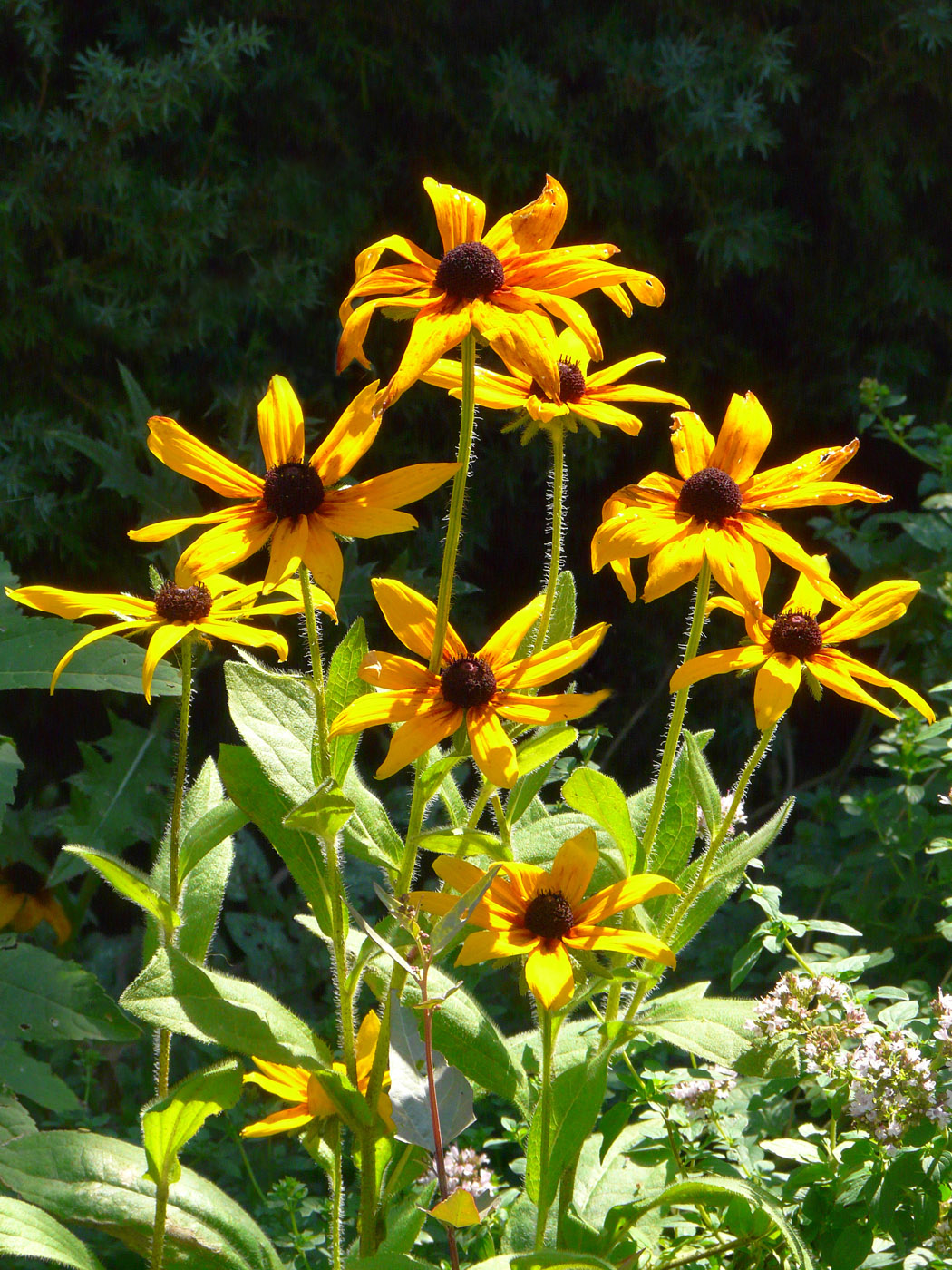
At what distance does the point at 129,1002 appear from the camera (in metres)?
1.08

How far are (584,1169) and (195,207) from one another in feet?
5.84

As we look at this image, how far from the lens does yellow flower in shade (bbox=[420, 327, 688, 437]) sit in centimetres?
117

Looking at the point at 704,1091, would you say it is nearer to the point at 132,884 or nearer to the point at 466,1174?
the point at 466,1174

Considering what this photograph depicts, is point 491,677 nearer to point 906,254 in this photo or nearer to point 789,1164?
point 789,1164

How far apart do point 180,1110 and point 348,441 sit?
61cm

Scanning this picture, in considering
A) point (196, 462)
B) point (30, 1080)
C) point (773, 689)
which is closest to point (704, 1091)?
point (773, 689)

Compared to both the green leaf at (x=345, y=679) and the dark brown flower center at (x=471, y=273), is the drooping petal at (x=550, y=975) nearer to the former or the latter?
the green leaf at (x=345, y=679)

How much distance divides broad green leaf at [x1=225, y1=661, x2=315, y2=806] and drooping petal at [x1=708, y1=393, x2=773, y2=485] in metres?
0.44

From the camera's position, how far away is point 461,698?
1032 mm

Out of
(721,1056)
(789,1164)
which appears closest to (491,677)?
(721,1056)

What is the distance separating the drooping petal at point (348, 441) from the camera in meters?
1.05

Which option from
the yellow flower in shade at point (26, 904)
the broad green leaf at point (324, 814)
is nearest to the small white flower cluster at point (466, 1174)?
the broad green leaf at point (324, 814)

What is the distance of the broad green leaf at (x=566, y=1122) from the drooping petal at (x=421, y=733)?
334 mm

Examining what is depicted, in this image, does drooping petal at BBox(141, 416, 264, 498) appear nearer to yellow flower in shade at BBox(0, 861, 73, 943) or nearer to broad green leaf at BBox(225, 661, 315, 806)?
broad green leaf at BBox(225, 661, 315, 806)
